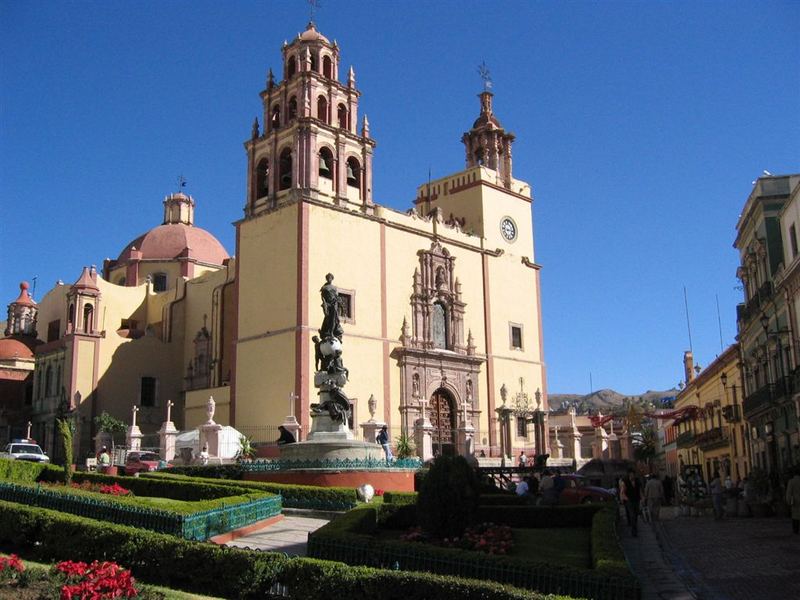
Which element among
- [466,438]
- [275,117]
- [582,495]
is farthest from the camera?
[275,117]

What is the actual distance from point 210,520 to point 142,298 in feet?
125

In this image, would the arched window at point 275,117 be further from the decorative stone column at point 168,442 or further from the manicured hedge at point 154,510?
the manicured hedge at point 154,510

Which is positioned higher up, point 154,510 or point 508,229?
point 508,229

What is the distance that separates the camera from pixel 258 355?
120 feet

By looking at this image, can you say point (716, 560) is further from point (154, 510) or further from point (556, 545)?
point (154, 510)

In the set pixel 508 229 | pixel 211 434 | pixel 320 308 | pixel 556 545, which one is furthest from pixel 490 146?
pixel 556 545

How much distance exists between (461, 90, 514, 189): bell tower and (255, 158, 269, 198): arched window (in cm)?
1392

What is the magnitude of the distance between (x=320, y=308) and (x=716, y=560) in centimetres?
2378

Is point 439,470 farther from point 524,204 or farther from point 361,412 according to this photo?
point 524,204

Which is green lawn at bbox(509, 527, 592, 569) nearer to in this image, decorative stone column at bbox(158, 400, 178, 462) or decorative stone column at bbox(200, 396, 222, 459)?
decorative stone column at bbox(200, 396, 222, 459)

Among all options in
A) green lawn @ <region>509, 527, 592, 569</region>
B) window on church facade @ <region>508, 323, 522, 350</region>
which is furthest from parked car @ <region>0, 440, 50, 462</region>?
window on church facade @ <region>508, 323, 522, 350</region>

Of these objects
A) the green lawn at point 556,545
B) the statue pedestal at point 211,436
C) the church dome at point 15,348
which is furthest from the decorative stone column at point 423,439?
the church dome at point 15,348

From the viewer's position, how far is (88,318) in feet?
144

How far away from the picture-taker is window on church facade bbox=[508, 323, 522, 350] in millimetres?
45531
